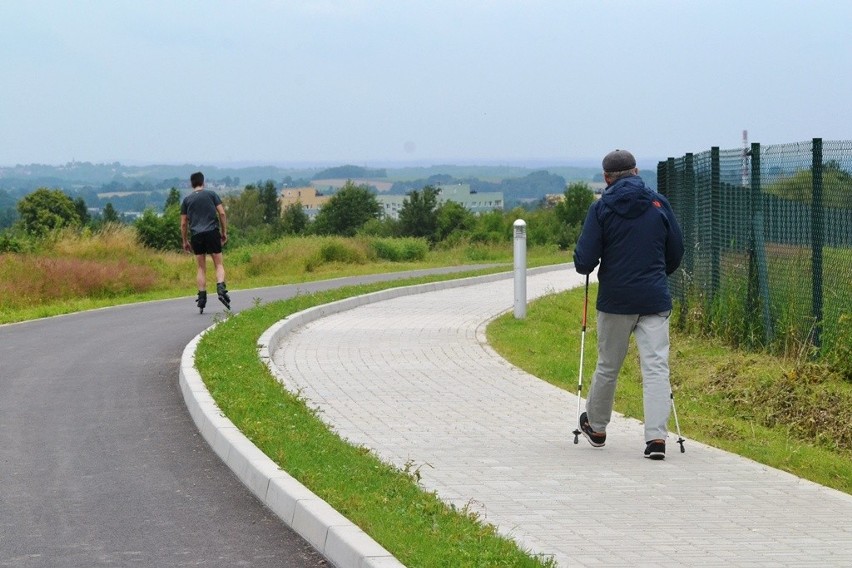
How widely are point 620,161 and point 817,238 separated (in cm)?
438

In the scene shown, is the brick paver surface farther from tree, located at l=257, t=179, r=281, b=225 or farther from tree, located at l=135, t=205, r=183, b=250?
tree, located at l=257, t=179, r=281, b=225

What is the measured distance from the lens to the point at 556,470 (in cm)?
774

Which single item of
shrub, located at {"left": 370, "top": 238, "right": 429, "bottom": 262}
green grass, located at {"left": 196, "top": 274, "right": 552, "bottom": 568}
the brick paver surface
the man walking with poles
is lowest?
shrub, located at {"left": 370, "top": 238, "right": 429, "bottom": 262}

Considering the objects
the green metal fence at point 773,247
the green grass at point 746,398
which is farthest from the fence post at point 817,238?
the green grass at point 746,398

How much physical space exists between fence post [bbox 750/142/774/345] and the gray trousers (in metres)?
5.27

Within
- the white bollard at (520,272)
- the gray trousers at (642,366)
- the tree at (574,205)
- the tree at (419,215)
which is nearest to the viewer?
the gray trousers at (642,366)

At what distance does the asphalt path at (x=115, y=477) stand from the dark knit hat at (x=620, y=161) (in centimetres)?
313

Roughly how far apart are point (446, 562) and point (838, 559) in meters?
1.74

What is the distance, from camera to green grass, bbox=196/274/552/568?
5.54 meters

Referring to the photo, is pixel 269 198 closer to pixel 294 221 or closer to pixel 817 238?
pixel 294 221

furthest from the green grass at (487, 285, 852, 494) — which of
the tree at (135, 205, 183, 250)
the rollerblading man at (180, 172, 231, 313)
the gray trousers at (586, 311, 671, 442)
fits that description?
the tree at (135, 205, 183, 250)

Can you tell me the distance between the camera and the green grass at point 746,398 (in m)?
8.59

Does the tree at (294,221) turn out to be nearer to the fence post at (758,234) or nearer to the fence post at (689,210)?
the fence post at (689,210)

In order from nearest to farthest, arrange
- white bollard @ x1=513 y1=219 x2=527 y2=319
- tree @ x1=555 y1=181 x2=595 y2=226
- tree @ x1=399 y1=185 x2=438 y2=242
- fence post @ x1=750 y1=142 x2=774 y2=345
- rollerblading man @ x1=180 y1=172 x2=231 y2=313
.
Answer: fence post @ x1=750 y1=142 x2=774 y2=345 → white bollard @ x1=513 y1=219 x2=527 y2=319 → rollerblading man @ x1=180 y1=172 x2=231 y2=313 → tree @ x1=555 y1=181 x2=595 y2=226 → tree @ x1=399 y1=185 x2=438 y2=242
